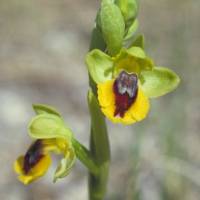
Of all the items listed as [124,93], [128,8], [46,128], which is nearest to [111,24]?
[128,8]

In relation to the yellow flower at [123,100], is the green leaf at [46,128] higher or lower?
lower

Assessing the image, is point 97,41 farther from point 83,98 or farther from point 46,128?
point 83,98

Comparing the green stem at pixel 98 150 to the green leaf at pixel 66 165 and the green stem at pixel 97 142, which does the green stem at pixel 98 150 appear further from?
the green leaf at pixel 66 165

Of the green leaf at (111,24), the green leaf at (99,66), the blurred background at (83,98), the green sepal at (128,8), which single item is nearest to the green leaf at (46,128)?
the green leaf at (99,66)

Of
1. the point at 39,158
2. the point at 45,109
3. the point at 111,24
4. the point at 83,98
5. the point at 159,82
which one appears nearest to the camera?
the point at 111,24

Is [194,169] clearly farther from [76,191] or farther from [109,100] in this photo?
[109,100]

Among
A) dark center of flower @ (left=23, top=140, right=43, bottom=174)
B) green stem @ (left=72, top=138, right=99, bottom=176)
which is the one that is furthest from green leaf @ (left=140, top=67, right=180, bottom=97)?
dark center of flower @ (left=23, top=140, right=43, bottom=174)
